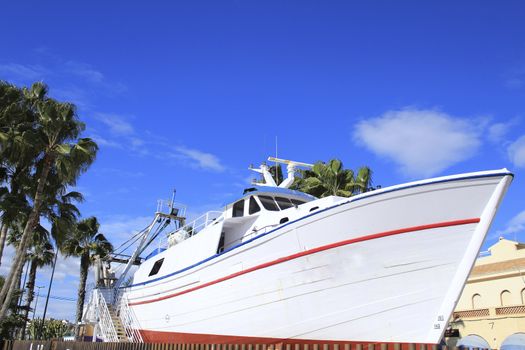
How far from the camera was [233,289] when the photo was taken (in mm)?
11672

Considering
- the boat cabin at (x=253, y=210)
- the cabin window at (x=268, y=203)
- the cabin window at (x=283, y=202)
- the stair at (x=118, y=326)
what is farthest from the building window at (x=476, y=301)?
the stair at (x=118, y=326)

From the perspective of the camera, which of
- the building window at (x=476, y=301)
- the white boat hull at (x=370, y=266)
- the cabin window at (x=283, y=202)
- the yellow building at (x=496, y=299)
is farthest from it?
the building window at (x=476, y=301)

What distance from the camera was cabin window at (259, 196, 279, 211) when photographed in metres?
14.0

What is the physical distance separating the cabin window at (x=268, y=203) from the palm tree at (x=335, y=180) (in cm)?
1284

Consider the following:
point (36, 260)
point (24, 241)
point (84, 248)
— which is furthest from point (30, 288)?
point (24, 241)

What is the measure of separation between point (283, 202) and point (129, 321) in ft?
27.3

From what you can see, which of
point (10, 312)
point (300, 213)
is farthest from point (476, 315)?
point (10, 312)

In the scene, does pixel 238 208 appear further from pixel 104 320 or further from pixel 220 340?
pixel 104 320

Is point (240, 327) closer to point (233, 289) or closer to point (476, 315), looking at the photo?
point (233, 289)

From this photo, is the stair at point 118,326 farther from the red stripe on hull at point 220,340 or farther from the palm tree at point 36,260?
the palm tree at point 36,260

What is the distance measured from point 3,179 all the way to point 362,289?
63.5 ft

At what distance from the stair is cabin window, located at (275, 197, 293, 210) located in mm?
7978

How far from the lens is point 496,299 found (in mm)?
25672

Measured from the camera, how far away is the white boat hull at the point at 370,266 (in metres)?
9.42
